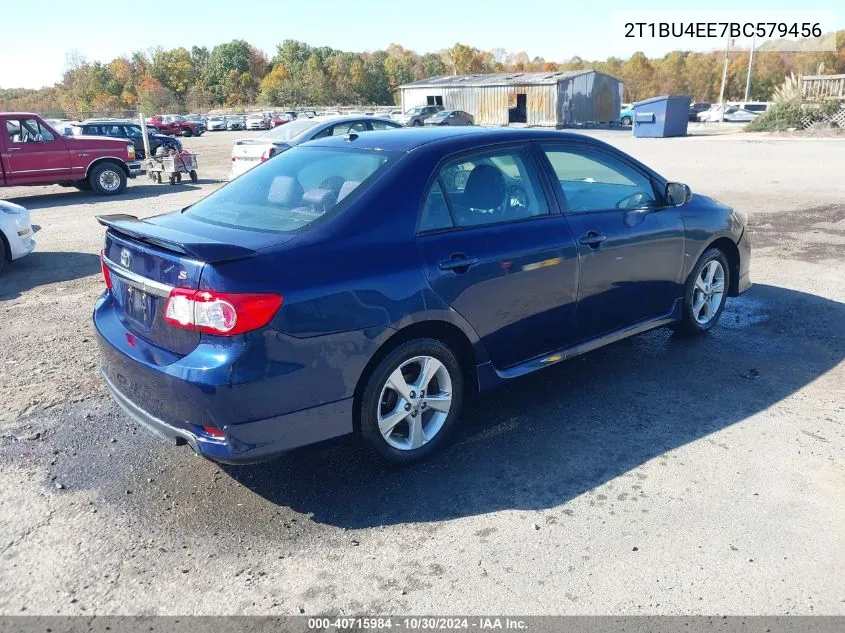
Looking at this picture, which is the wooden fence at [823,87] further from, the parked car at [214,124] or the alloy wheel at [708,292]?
the parked car at [214,124]

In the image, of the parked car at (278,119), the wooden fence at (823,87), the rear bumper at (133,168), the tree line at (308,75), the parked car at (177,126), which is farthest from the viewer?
the tree line at (308,75)

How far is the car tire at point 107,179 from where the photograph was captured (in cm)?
1509

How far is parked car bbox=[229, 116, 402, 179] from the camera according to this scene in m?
13.5

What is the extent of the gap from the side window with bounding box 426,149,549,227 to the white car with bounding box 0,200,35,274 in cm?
637

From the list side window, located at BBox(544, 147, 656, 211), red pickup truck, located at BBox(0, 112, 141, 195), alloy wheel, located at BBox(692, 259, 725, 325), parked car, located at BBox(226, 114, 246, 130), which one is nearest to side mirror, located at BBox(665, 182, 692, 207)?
side window, located at BBox(544, 147, 656, 211)

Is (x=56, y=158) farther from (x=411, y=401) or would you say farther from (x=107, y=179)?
(x=411, y=401)

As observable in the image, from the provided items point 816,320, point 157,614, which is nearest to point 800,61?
point 816,320

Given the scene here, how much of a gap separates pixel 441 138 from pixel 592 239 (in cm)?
113

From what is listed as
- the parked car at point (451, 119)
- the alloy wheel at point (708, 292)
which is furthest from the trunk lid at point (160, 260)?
the parked car at point (451, 119)

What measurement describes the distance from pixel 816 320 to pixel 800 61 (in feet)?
313

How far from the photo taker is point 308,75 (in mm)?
101562

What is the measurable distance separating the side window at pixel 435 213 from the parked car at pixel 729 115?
165 feet

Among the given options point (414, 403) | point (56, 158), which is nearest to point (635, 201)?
point (414, 403)

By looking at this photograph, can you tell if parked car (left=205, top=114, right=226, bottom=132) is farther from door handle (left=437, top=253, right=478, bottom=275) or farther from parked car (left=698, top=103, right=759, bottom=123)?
door handle (left=437, top=253, right=478, bottom=275)
